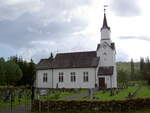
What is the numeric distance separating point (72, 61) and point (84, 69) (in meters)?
3.64

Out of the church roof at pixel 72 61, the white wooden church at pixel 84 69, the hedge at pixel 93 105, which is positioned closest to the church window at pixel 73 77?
the white wooden church at pixel 84 69

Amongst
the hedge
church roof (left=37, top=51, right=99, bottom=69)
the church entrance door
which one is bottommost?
the hedge

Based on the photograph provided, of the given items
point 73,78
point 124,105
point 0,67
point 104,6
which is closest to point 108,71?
point 73,78

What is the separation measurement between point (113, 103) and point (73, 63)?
32416mm

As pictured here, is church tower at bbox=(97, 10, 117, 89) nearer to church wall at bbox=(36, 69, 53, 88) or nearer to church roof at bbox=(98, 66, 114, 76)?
church roof at bbox=(98, 66, 114, 76)

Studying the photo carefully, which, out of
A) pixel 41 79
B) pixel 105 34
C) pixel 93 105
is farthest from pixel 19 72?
pixel 93 105

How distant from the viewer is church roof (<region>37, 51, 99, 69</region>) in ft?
150

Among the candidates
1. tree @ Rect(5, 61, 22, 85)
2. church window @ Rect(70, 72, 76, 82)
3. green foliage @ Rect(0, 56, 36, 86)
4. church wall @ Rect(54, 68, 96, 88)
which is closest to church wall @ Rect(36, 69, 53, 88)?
church wall @ Rect(54, 68, 96, 88)

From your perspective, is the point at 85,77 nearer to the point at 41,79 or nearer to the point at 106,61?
the point at 106,61

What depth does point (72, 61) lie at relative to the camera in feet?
157

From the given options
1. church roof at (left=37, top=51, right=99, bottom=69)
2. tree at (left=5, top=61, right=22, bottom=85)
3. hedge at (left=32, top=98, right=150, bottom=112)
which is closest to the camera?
hedge at (left=32, top=98, right=150, bottom=112)

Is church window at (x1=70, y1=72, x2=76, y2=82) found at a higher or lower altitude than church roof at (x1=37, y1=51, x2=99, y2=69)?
lower

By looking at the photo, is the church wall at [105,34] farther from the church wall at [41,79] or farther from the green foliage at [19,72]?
the green foliage at [19,72]

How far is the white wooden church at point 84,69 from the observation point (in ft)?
146
